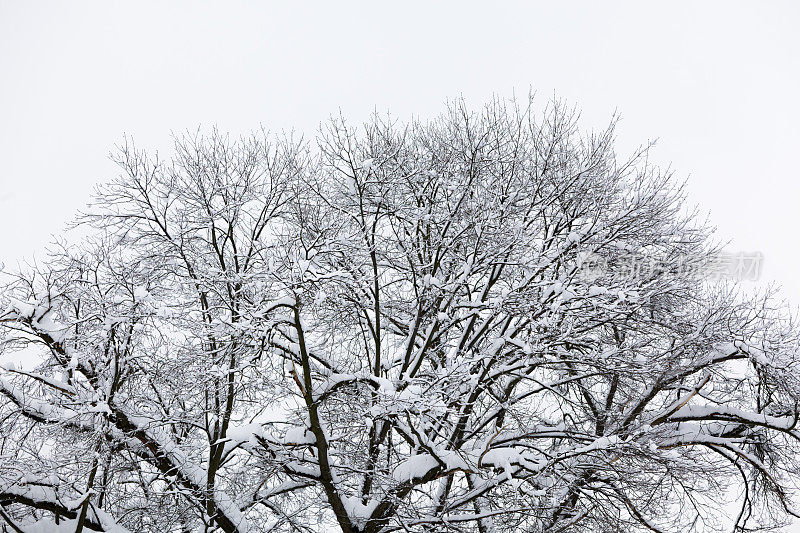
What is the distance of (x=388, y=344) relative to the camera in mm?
12195

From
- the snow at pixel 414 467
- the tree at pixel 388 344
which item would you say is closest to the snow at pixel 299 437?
the tree at pixel 388 344

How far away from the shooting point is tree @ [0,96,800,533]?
27.7 ft

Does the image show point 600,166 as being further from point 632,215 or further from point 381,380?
point 381,380

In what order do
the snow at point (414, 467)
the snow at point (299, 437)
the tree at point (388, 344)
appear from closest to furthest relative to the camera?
the tree at point (388, 344) < the snow at point (299, 437) < the snow at point (414, 467)

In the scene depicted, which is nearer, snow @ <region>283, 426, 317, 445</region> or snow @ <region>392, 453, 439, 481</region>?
snow @ <region>283, 426, 317, 445</region>

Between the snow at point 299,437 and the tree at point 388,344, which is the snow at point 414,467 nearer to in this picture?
the tree at point 388,344

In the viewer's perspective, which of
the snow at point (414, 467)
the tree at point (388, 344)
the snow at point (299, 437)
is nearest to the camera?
the tree at point (388, 344)

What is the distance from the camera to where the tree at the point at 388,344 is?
332 inches

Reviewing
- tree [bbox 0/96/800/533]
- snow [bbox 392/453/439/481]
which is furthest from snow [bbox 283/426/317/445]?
snow [bbox 392/453/439/481]

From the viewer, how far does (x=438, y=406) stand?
726cm

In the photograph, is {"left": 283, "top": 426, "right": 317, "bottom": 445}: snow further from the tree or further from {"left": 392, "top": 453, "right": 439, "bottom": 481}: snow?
{"left": 392, "top": 453, "right": 439, "bottom": 481}: snow

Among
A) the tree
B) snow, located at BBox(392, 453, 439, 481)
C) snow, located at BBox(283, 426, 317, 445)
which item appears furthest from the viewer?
snow, located at BBox(392, 453, 439, 481)

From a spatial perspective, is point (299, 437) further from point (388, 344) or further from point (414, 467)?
point (388, 344)

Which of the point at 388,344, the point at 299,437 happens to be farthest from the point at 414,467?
the point at 388,344
